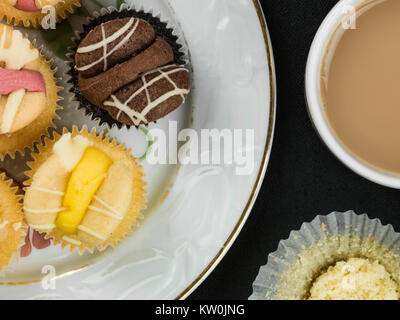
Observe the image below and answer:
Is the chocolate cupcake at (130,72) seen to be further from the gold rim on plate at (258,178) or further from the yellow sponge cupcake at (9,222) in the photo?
the yellow sponge cupcake at (9,222)

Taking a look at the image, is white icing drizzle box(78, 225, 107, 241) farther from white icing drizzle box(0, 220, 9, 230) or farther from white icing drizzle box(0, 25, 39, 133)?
white icing drizzle box(0, 25, 39, 133)

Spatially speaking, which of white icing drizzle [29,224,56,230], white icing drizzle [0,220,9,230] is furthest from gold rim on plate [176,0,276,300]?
white icing drizzle [0,220,9,230]

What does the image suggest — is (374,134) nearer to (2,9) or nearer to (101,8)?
(101,8)

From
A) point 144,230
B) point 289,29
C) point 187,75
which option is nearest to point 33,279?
point 144,230

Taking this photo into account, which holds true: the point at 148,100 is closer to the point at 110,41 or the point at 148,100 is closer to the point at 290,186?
the point at 110,41

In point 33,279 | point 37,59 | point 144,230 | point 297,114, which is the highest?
point 37,59

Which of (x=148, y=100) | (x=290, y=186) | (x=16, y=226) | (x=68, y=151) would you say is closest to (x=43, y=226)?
(x=16, y=226)
